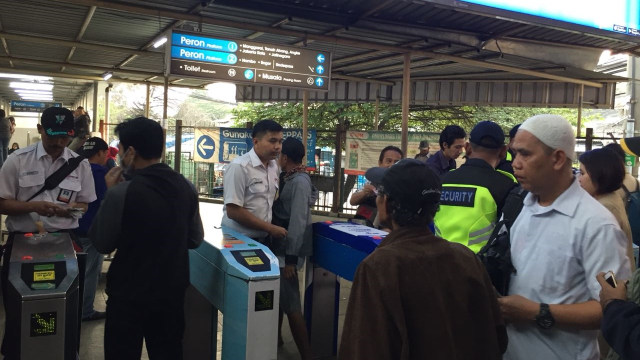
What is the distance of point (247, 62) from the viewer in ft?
25.1

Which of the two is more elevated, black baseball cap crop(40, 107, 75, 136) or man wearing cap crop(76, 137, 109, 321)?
black baseball cap crop(40, 107, 75, 136)

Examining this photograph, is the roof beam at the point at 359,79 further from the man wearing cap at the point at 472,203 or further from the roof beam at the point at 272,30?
the man wearing cap at the point at 472,203

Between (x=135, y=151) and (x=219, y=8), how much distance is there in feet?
17.5

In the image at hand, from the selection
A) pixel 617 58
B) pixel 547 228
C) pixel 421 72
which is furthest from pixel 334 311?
pixel 617 58

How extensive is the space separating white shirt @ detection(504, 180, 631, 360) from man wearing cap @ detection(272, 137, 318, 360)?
1935 mm

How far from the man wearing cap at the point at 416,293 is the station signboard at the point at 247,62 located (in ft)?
19.6

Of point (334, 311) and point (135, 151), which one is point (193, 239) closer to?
Result: point (135, 151)

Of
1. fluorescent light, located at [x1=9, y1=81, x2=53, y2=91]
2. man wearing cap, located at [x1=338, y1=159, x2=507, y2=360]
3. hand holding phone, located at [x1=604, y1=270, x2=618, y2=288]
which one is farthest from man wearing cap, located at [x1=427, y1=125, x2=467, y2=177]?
fluorescent light, located at [x1=9, y1=81, x2=53, y2=91]

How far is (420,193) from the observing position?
5.56 ft

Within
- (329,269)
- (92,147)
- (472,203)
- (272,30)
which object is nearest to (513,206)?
(472,203)

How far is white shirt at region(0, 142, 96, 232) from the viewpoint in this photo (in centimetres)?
343

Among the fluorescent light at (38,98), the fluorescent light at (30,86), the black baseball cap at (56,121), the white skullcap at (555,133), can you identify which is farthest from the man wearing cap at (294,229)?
the fluorescent light at (38,98)

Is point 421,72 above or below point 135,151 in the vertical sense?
above

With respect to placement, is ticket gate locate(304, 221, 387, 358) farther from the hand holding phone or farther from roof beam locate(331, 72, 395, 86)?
roof beam locate(331, 72, 395, 86)
